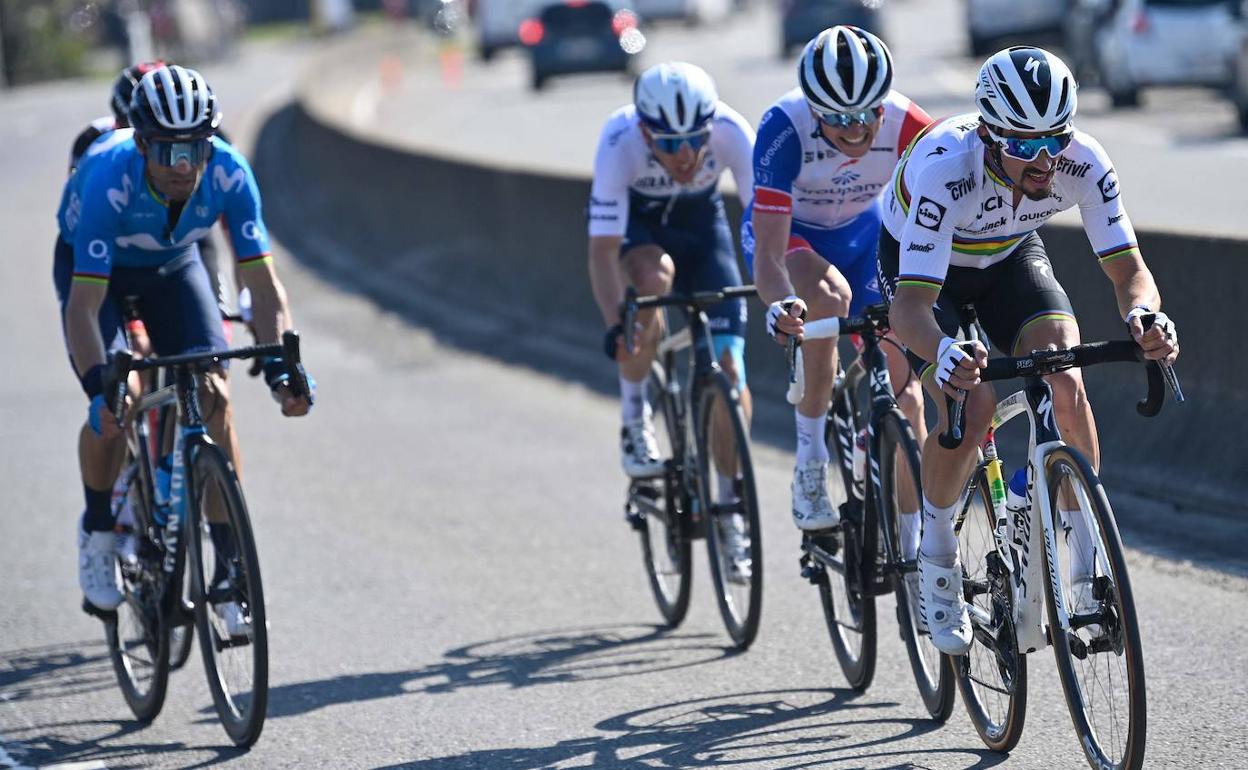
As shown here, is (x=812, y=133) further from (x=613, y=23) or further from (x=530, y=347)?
(x=613, y=23)

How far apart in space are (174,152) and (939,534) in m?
2.75

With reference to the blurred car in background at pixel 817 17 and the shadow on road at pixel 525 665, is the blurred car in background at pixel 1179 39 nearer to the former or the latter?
the blurred car in background at pixel 817 17

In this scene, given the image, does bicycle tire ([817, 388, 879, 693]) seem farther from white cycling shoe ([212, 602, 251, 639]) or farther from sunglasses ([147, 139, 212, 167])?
sunglasses ([147, 139, 212, 167])

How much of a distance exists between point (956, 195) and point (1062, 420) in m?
0.69

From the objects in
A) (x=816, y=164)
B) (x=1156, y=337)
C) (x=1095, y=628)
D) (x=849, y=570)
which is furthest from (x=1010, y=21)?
(x=1095, y=628)

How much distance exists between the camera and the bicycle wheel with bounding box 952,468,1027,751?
212 inches

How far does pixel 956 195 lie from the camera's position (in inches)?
209

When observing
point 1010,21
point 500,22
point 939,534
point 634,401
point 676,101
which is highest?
point 500,22

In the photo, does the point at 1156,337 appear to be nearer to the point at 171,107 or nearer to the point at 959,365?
the point at 959,365

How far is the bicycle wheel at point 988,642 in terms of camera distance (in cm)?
538

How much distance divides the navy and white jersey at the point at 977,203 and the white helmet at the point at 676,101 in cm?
163

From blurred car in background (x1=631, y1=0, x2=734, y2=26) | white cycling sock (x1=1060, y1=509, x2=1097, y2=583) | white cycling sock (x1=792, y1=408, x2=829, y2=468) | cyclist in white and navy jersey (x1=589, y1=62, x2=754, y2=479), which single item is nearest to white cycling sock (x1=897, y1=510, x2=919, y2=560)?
white cycling sock (x1=792, y1=408, x2=829, y2=468)

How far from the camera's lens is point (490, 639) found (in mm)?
7348

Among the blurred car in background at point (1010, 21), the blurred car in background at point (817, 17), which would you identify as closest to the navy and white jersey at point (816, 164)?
the blurred car in background at point (1010, 21)
